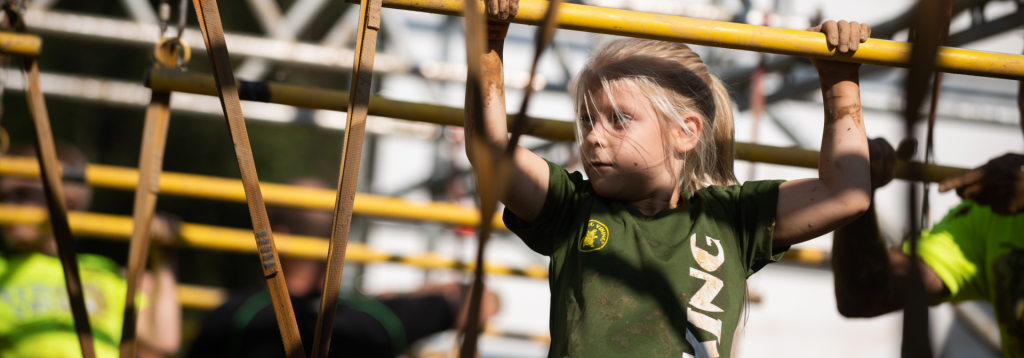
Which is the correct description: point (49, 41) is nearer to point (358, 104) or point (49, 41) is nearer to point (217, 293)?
point (217, 293)

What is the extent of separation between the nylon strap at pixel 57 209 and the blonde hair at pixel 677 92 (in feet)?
2.92

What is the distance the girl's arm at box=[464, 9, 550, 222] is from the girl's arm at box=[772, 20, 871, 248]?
377 millimetres

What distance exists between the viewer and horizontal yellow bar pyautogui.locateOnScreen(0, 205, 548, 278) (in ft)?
6.43

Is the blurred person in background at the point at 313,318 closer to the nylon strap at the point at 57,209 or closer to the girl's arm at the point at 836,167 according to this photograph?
the nylon strap at the point at 57,209

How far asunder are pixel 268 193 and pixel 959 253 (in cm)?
186

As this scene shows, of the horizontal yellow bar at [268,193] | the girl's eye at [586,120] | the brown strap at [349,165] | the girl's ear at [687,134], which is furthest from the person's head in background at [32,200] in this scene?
the girl's ear at [687,134]

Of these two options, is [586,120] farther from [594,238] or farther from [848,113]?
[848,113]

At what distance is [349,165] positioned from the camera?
2.69 feet

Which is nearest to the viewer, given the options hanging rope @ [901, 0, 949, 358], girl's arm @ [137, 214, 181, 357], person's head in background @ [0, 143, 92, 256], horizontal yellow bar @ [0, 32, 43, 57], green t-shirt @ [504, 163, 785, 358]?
hanging rope @ [901, 0, 949, 358]

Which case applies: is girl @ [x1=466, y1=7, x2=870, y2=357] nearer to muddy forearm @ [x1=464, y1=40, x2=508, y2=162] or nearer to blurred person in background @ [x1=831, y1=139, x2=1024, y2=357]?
muddy forearm @ [x1=464, y1=40, x2=508, y2=162]

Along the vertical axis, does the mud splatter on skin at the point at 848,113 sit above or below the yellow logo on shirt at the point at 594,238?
above

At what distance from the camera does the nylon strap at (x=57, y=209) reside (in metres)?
1.10

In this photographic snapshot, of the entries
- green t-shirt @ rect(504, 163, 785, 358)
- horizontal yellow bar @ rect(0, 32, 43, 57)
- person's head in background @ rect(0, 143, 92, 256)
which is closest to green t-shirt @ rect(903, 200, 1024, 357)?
green t-shirt @ rect(504, 163, 785, 358)

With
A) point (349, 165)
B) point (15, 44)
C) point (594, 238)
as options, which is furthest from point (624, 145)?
point (15, 44)
